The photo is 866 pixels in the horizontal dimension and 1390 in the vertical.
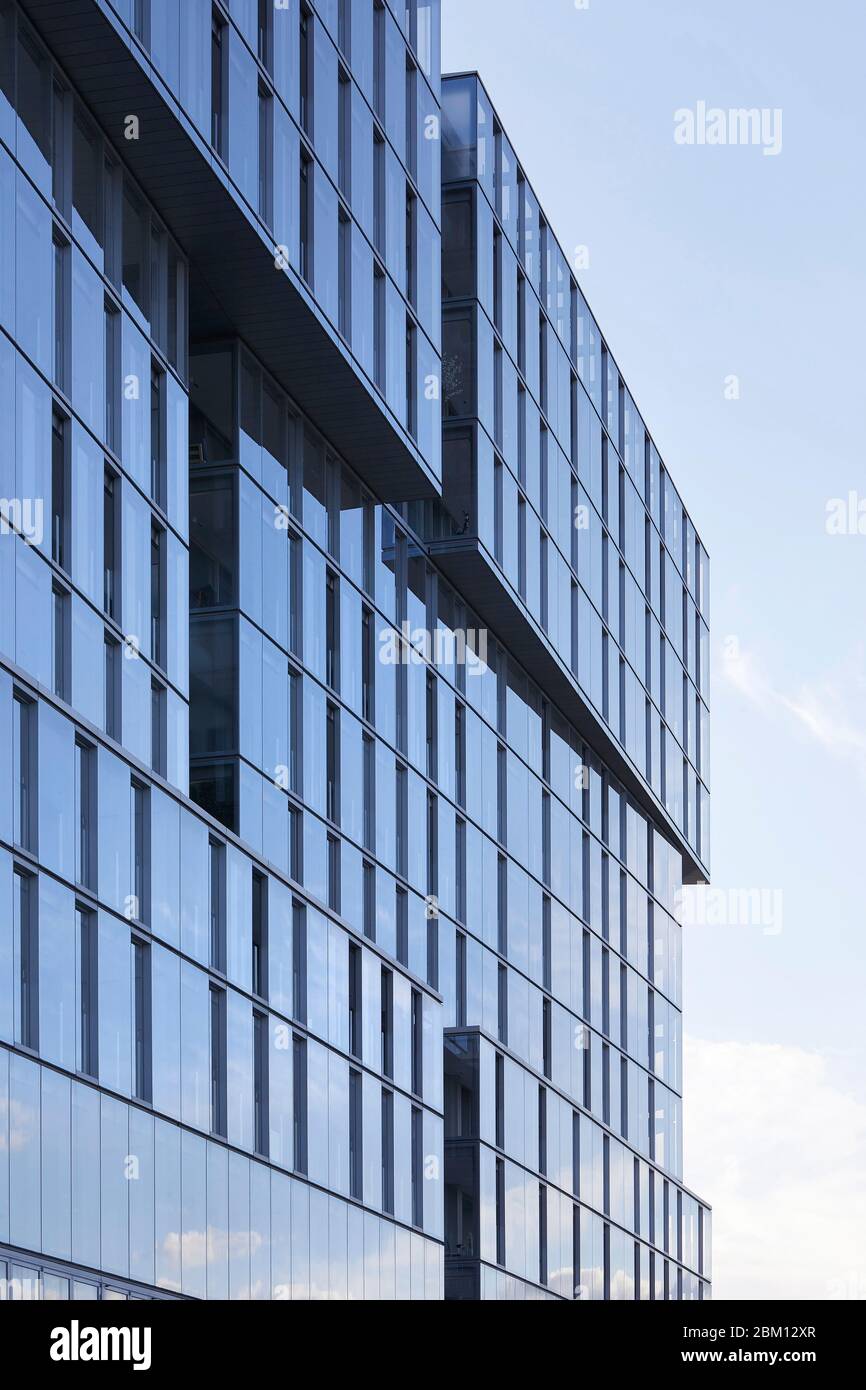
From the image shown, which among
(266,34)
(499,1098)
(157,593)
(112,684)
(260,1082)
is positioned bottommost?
(260,1082)

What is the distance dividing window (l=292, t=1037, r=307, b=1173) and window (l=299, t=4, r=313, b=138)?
635 inches

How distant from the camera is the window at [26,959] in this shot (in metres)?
25.1

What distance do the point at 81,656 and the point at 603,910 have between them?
36.6 m

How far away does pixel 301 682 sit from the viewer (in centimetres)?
4056

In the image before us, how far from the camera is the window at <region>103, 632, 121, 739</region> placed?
30.8 m

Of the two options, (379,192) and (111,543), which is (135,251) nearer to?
(111,543)

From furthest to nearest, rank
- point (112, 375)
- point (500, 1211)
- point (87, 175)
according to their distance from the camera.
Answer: point (500, 1211) < point (112, 375) < point (87, 175)

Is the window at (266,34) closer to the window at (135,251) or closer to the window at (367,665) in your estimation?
the window at (135,251)

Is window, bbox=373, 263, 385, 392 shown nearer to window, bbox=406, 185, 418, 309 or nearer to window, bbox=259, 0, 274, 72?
window, bbox=406, 185, 418, 309

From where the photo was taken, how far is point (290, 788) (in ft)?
129

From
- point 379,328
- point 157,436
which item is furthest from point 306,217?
point 157,436

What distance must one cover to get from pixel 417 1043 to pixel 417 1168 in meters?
2.43

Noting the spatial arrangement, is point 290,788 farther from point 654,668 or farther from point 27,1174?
point 654,668
